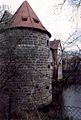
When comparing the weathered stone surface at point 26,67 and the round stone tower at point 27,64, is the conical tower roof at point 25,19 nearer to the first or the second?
the round stone tower at point 27,64

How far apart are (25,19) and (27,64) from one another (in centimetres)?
339

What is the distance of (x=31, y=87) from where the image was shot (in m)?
15.1

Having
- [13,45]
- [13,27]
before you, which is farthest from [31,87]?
[13,27]

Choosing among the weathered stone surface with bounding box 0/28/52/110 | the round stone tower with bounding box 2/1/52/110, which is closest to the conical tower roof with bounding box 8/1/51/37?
the round stone tower with bounding box 2/1/52/110

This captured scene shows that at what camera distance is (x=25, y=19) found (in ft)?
54.1

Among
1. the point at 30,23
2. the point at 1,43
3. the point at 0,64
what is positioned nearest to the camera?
the point at 1,43

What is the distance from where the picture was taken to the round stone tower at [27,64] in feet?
48.1

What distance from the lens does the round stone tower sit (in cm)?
1466

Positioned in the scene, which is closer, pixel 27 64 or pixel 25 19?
pixel 27 64

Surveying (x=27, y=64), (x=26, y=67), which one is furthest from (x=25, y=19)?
(x=26, y=67)

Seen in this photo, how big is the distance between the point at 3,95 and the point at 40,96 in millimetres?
2368

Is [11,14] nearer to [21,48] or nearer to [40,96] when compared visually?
[21,48]

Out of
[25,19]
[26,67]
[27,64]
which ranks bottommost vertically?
[26,67]

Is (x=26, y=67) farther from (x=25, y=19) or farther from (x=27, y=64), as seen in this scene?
(x=25, y=19)
